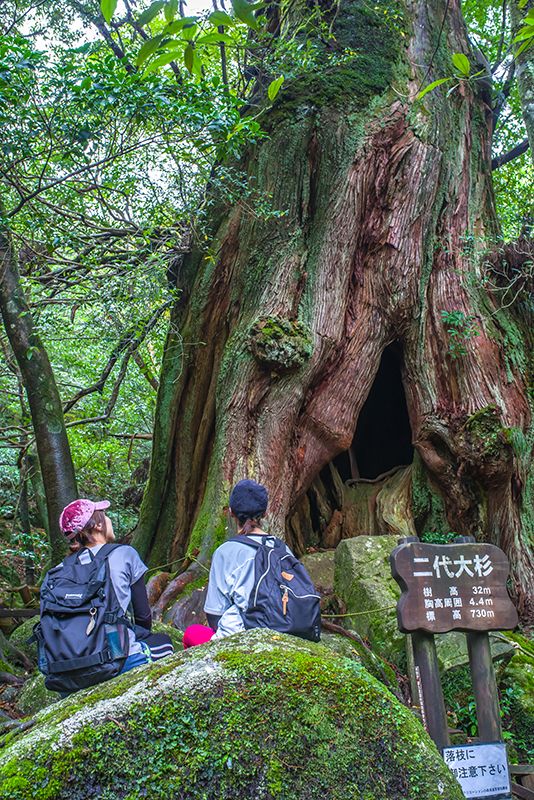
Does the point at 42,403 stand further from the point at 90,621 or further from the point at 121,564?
the point at 90,621

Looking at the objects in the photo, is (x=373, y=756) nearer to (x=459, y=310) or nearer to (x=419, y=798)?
(x=419, y=798)

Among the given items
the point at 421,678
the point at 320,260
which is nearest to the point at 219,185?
the point at 320,260

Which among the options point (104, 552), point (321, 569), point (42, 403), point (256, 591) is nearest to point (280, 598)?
point (256, 591)

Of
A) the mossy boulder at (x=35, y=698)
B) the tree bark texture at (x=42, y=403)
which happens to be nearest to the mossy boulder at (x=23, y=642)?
the tree bark texture at (x=42, y=403)

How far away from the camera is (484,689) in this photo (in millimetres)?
3734

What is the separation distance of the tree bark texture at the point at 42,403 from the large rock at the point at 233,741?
3.47 metres

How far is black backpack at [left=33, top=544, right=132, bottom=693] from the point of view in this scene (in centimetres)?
268

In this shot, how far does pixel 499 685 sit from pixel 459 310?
11.8 ft

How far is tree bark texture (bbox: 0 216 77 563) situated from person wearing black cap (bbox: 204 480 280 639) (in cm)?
254

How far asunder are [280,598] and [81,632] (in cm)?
90

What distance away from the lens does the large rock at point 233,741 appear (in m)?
1.80

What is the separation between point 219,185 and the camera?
6.02m

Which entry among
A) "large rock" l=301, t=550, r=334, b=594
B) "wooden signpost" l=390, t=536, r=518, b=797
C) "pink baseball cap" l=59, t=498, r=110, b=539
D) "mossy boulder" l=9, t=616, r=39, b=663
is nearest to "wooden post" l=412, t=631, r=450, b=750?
"wooden signpost" l=390, t=536, r=518, b=797

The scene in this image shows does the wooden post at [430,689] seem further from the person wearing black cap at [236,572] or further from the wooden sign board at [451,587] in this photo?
the person wearing black cap at [236,572]
